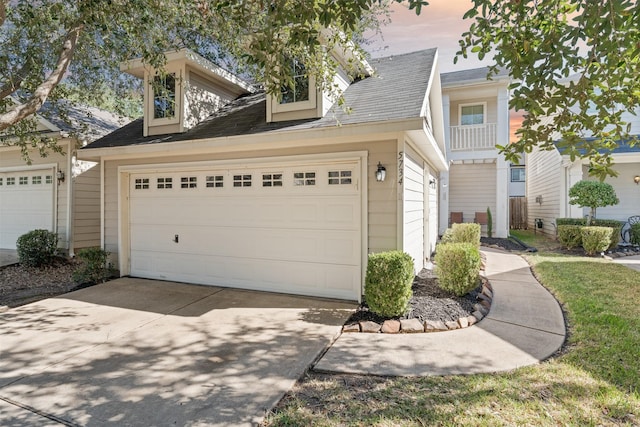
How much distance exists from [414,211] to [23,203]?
441 inches

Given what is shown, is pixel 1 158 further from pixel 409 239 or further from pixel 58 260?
pixel 409 239

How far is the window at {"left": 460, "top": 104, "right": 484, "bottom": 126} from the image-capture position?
13703 mm

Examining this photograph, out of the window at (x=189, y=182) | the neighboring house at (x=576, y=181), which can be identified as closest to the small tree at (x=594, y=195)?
the neighboring house at (x=576, y=181)

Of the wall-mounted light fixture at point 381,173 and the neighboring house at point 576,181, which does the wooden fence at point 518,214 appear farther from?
the wall-mounted light fixture at point 381,173

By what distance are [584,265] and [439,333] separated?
580 centimetres

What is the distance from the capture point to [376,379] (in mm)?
3242

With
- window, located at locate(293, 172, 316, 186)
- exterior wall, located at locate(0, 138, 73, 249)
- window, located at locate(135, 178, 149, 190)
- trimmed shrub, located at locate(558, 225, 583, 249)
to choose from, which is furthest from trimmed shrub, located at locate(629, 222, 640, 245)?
exterior wall, located at locate(0, 138, 73, 249)

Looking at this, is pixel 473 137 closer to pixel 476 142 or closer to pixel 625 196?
pixel 476 142

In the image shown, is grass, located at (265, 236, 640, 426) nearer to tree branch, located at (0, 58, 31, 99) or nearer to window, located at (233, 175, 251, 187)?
window, located at (233, 175, 251, 187)

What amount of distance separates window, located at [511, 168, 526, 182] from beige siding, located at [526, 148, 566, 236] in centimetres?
596

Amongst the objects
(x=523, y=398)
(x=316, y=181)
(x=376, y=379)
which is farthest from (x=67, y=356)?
(x=523, y=398)

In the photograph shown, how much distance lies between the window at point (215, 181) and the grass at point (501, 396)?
442 centimetres

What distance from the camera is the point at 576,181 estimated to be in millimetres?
10938

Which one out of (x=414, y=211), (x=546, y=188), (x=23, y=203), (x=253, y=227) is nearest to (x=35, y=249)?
(x=23, y=203)
